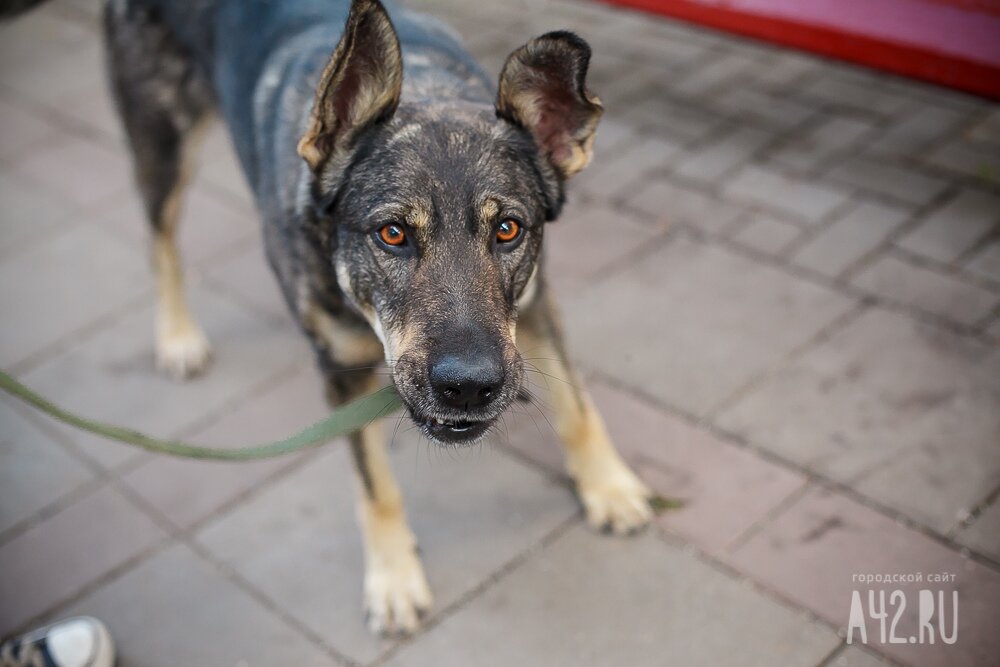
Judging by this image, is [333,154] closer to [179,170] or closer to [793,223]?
[179,170]

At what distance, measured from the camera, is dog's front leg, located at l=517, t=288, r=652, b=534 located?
3.21 meters

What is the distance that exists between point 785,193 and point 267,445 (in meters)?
2.96

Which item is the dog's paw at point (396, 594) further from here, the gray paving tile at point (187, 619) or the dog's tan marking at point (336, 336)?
the dog's tan marking at point (336, 336)

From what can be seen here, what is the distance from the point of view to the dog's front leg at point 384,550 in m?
3.03

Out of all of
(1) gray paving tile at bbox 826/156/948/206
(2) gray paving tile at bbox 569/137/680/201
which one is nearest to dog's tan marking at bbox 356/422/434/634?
(2) gray paving tile at bbox 569/137/680/201

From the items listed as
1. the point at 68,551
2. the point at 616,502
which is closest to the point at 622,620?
the point at 616,502

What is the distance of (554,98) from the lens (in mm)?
2770

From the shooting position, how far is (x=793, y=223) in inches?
180

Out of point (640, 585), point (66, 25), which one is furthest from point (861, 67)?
point (66, 25)

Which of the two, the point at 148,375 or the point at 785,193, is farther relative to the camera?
the point at 785,193

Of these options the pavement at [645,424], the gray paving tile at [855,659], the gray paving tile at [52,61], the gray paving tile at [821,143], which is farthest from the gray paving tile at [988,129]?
the gray paving tile at [52,61]

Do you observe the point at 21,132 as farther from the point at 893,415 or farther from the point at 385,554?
the point at 893,415

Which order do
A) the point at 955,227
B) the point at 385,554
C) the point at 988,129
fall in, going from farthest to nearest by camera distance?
the point at 988,129 → the point at 955,227 → the point at 385,554

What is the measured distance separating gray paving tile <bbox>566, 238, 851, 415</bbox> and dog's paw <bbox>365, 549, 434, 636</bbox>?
117cm
